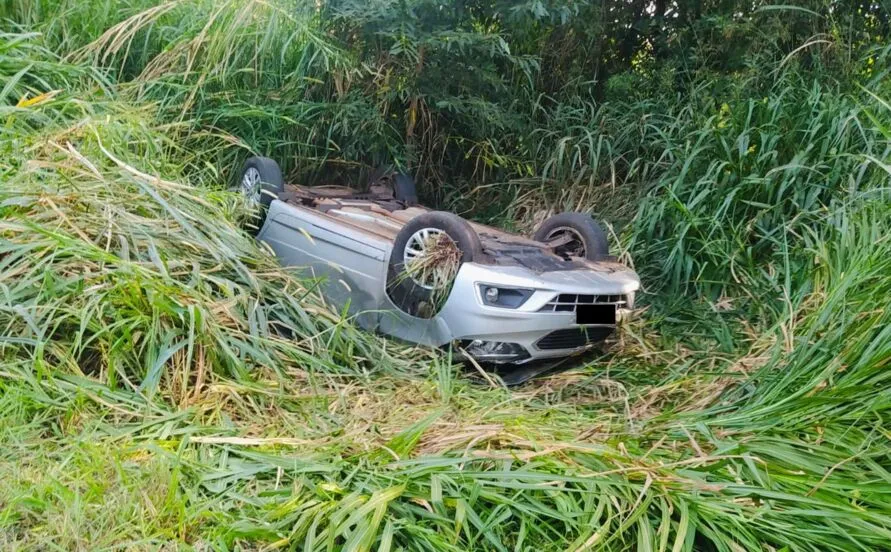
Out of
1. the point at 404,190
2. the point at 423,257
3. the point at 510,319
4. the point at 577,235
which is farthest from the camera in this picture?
the point at 404,190

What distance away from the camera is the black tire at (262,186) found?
5305 mm

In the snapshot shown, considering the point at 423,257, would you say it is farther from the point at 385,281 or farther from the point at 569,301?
the point at 569,301

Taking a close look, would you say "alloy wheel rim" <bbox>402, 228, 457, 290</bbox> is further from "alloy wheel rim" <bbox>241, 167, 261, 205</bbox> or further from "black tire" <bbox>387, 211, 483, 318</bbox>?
"alloy wheel rim" <bbox>241, 167, 261, 205</bbox>

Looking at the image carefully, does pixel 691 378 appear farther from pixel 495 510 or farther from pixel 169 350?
pixel 169 350

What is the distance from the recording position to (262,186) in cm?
535

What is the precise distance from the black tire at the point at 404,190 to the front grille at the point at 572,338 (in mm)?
1947

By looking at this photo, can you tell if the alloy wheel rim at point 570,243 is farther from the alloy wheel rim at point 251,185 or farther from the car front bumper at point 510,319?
the alloy wheel rim at point 251,185

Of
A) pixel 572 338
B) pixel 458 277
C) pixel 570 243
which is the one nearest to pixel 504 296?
pixel 458 277

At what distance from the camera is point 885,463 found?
2.95 m

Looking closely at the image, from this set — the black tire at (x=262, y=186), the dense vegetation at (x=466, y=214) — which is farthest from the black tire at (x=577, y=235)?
the black tire at (x=262, y=186)

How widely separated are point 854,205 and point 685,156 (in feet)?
4.78

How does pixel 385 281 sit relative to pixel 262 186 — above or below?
below

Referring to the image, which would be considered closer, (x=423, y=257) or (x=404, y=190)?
(x=423, y=257)

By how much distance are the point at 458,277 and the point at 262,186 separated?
1.76 m
